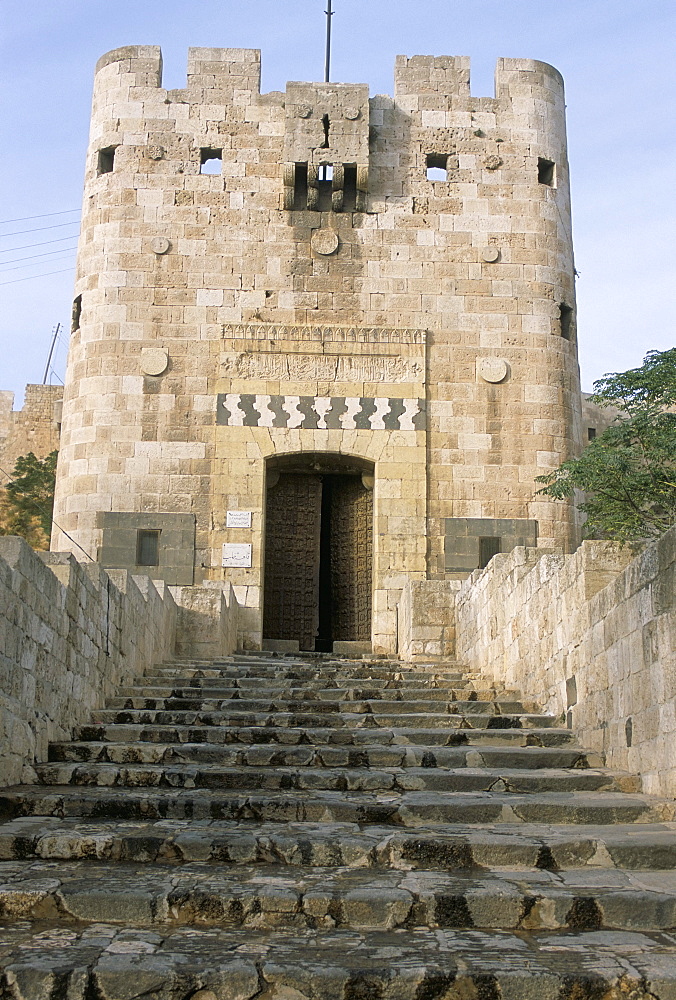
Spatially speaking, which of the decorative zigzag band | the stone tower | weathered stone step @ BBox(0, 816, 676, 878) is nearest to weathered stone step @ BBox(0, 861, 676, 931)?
weathered stone step @ BBox(0, 816, 676, 878)

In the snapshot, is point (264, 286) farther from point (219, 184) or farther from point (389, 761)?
point (389, 761)

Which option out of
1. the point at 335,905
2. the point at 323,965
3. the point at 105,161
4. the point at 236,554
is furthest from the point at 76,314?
the point at 323,965

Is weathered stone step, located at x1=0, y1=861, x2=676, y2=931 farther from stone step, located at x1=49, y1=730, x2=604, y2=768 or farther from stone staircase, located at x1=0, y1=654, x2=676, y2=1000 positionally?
stone step, located at x1=49, y1=730, x2=604, y2=768

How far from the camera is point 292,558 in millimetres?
14516

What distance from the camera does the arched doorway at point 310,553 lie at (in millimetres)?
14312

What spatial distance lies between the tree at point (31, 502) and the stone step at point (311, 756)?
16.1 meters

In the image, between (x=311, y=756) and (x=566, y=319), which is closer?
(x=311, y=756)

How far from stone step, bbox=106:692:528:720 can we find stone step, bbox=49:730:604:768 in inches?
46.4

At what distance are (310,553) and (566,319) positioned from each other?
4.49 metres

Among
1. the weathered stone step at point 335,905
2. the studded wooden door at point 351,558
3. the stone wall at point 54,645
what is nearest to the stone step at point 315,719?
the stone wall at point 54,645

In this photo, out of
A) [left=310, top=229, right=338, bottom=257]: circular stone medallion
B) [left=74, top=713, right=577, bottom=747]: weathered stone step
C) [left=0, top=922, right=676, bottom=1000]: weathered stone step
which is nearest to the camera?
[left=0, top=922, right=676, bottom=1000]: weathered stone step

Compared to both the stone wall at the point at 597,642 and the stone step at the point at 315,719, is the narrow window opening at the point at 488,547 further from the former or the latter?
the stone step at the point at 315,719

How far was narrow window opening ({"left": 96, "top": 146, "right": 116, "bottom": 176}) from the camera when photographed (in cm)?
1463

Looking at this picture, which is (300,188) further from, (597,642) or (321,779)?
(321,779)
